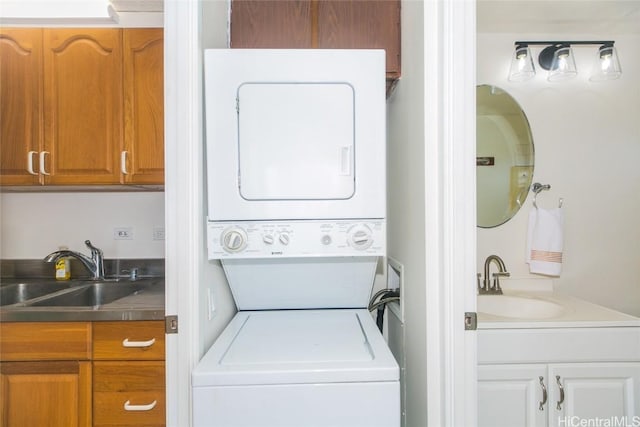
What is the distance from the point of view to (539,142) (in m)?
2.08

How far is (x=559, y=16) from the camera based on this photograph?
1923 mm

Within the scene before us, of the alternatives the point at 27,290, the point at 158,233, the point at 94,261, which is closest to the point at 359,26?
the point at 158,233

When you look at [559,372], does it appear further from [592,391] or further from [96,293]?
[96,293]

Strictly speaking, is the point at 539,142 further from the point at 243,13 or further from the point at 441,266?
the point at 243,13

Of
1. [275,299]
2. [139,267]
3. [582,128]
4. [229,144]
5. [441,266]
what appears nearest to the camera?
[441,266]

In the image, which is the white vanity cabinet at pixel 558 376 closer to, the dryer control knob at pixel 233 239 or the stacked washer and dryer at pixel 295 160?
the stacked washer and dryer at pixel 295 160

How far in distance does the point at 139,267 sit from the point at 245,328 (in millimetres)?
1248

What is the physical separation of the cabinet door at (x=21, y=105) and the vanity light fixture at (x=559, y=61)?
2919 millimetres

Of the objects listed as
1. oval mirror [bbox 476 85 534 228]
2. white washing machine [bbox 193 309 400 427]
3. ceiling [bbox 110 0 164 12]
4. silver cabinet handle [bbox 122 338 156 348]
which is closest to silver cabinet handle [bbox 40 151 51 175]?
ceiling [bbox 110 0 164 12]

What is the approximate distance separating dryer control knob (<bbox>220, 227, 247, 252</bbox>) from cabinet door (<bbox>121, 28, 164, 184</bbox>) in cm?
92

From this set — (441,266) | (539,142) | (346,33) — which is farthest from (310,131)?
(539,142)

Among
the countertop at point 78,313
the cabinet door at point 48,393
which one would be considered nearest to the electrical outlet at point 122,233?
the countertop at point 78,313

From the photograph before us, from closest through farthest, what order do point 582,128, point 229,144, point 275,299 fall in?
point 229,144 < point 275,299 < point 582,128

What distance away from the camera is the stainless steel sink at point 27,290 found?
6.77 feet
